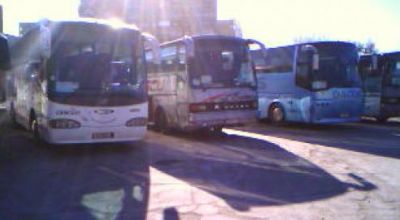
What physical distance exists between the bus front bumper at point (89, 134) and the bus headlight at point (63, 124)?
70 millimetres

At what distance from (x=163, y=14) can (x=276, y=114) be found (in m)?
44.8

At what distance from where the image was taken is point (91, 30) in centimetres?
1243

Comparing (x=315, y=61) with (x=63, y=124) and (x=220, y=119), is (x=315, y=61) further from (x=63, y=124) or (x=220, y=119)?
(x=63, y=124)

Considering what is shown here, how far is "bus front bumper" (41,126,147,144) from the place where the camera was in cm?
1191

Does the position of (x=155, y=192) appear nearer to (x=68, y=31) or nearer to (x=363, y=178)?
(x=363, y=178)

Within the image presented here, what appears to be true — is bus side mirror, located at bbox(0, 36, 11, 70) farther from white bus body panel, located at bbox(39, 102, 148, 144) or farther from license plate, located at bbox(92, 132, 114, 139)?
license plate, located at bbox(92, 132, 114, 139)

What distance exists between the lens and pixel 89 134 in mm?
12086

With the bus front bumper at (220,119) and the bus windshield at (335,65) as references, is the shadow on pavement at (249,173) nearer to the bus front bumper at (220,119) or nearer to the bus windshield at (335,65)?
the bus front bumper at (220,119)

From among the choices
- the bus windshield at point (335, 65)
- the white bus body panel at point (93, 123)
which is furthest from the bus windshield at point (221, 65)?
the bus windshield at point (335, 65)

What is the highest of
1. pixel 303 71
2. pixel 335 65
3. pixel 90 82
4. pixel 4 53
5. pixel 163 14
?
pixel 163 14

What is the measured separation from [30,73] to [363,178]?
8.98 m

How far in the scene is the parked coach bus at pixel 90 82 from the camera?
39.0 ft

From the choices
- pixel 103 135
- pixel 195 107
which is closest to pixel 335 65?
pixel 195 107

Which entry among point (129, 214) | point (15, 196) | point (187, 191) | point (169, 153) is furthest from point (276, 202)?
point (169, 153)
